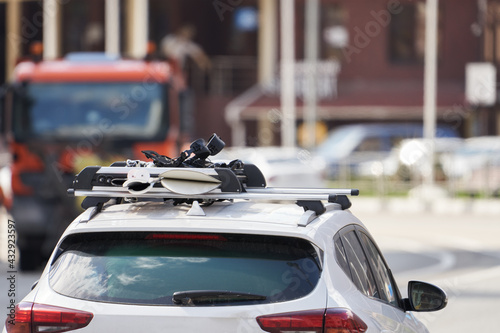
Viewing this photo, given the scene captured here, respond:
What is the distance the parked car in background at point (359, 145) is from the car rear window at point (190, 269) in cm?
2665

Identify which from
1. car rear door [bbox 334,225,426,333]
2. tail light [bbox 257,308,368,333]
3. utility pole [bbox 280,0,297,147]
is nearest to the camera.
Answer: tail light [bbox 257,308,368,333]

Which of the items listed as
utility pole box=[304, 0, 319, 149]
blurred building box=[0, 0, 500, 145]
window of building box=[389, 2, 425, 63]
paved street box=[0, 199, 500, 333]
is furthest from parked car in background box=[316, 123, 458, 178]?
window of building box=[389, 2, 425, 63]

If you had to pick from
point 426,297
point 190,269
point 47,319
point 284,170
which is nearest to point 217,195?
point 190,269

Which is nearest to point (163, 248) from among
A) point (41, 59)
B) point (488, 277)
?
point (488, 277)

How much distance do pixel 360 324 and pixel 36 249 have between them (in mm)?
10576

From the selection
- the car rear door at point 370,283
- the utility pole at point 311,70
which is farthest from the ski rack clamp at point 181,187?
the utility pole at point 311,70

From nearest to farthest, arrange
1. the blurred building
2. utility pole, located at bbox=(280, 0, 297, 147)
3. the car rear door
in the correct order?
the car rear door → utility pole, located at bbox=(280, 0, 297, 147) → the blurred building

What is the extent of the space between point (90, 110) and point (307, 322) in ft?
36.7

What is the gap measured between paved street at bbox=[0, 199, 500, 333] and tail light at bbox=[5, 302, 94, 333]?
19.8 ft

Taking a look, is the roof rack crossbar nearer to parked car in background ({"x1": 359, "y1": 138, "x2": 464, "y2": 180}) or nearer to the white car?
the white car

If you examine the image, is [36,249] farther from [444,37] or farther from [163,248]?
[444,37]

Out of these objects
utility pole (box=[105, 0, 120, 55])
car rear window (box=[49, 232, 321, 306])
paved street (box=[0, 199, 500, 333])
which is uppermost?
utility pole (box=[105, 0, 120, 55])

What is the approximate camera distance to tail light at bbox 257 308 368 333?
3842 mm

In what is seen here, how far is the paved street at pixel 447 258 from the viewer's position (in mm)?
10570
